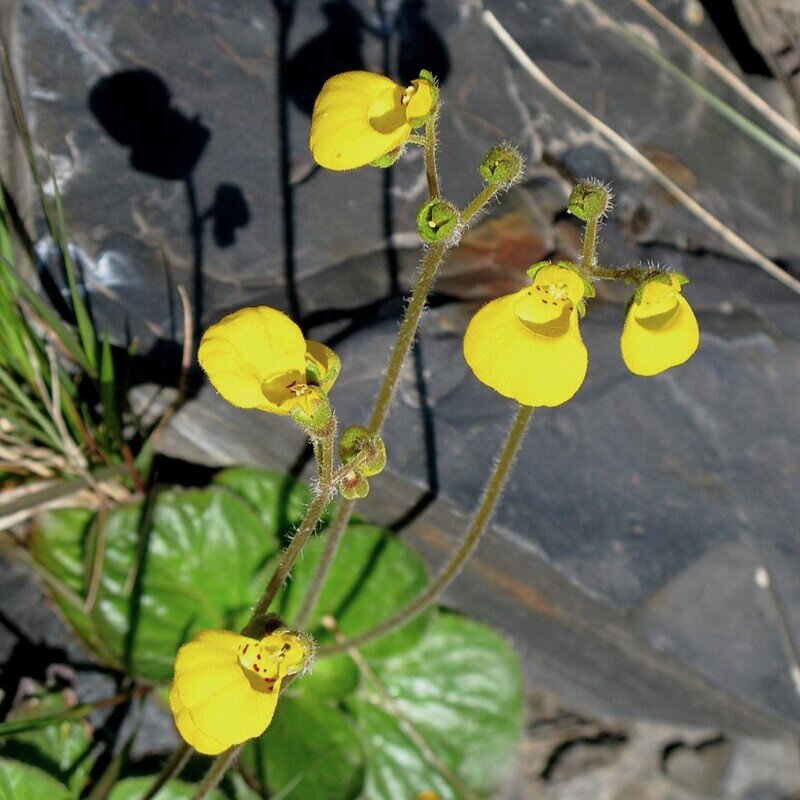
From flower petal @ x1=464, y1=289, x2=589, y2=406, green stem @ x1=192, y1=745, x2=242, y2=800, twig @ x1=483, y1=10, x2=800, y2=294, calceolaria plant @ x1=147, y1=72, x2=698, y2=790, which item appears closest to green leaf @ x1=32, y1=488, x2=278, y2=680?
green stem @ x1=192, y1=745, x2=242, y2=800

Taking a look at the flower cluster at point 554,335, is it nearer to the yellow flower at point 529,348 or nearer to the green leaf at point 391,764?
the yellow flower at point 529,348

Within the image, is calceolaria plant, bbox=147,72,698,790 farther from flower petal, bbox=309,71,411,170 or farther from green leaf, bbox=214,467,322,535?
green leaf, bbox=214,467,322,535

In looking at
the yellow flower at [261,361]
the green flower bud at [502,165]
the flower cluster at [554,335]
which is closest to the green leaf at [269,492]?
the yellow flower at [261,361]

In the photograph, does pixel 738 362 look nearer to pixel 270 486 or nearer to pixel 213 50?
pixel 270 486

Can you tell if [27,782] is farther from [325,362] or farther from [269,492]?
[325,362]

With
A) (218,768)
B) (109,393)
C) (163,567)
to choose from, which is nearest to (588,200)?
(218,768)

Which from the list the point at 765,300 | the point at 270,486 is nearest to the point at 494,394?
the point at 270,486
